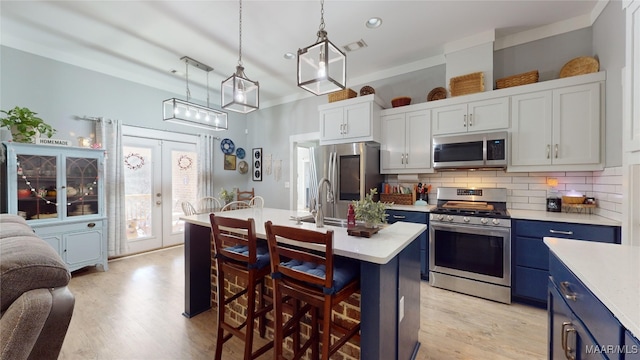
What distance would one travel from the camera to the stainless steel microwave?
2822 mm

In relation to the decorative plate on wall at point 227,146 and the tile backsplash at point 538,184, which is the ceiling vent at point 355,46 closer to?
the tile backsplash at point 538,184

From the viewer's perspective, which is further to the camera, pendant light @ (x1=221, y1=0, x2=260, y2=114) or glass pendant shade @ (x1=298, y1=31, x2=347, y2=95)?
pendant light @ (x1=221, y1=0, x2=260, y2=114)

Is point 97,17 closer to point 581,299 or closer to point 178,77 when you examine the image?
point 178,77

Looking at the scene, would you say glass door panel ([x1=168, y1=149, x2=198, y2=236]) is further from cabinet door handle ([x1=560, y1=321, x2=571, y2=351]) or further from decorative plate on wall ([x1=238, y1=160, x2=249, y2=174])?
cabinet door handle ([x1=560, y1=321, x2=571, y2=351])

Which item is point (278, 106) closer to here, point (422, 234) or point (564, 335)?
point (422, 234)

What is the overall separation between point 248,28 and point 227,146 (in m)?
2.91

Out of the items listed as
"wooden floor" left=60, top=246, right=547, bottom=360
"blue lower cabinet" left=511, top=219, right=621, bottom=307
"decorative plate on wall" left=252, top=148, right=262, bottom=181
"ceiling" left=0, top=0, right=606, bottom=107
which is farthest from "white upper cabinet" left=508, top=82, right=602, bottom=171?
"decorative plate on wall" left=252, top=148, right=262, bottom=181

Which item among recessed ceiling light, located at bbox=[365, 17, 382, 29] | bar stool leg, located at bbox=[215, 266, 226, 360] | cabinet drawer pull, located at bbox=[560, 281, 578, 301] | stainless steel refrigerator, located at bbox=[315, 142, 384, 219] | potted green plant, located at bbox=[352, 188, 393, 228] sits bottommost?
bar stool leg, located at bbox=[215, 266, 226, 360]

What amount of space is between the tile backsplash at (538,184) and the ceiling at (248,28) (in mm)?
1622

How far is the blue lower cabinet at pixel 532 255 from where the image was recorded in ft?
7.76

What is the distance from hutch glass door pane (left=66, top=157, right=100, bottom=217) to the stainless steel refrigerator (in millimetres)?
3091

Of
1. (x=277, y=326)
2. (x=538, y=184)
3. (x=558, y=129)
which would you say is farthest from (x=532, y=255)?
(x=277, y=326)

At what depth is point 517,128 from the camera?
279 centimetres

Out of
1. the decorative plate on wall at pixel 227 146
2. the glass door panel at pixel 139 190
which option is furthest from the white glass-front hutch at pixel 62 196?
the decorative plate on wall at pixel 227 146
